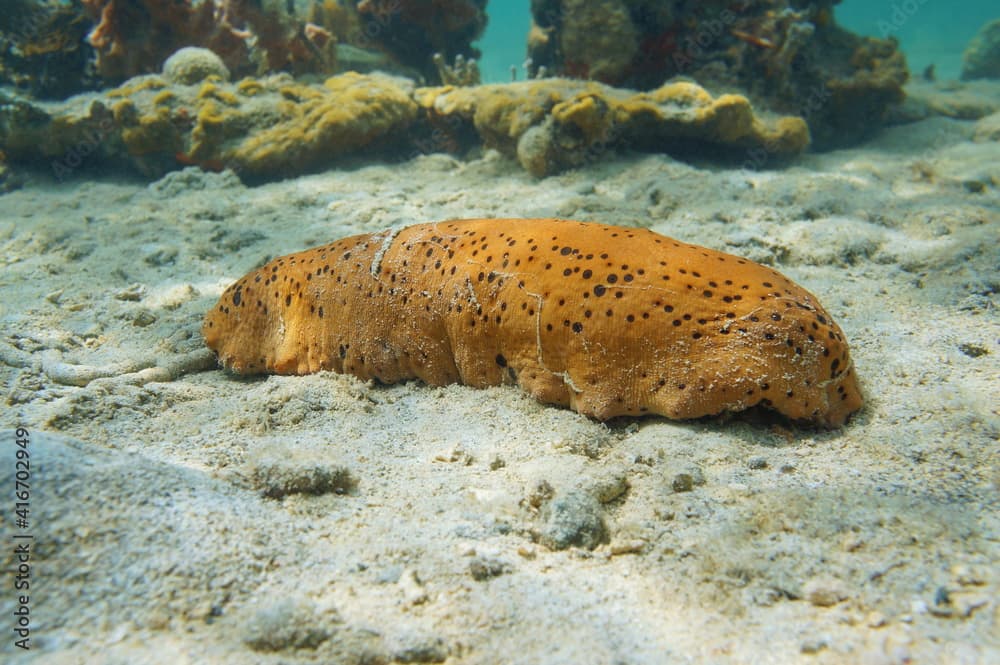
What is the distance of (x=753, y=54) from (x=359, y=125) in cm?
501

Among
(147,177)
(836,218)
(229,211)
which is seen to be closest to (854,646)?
(836,218)

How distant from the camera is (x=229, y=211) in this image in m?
5.22

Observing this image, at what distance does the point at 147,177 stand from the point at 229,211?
229cm

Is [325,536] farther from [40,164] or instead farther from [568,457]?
[40,164]

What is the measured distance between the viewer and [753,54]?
6.66 metres

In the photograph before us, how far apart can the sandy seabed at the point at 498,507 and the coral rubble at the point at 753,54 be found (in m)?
4.02

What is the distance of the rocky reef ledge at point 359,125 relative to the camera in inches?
216

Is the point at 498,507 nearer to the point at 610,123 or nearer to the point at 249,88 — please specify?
the point at 610,123

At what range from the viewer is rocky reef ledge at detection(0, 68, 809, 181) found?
5496 mm

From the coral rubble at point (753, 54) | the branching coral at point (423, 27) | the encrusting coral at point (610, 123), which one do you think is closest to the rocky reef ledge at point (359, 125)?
the encrusting coral at point (610, 123)

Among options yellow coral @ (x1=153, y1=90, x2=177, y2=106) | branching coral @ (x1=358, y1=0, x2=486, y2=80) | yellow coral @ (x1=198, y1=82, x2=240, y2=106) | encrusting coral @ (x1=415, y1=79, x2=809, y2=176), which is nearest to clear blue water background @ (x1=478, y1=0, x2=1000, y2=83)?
encrusting coral @ (x1=415, y1=79, x2=809, y2=176)

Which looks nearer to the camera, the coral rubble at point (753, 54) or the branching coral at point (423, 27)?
the coral rubble at point (753, 54)

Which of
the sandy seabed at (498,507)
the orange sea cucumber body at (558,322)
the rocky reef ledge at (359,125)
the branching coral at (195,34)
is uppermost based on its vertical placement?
the branching coral at (195,34)

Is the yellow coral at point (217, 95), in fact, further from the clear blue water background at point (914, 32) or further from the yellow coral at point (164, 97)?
the clear blue water background at point (914, 32)
